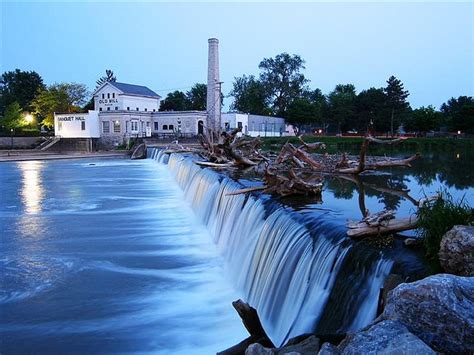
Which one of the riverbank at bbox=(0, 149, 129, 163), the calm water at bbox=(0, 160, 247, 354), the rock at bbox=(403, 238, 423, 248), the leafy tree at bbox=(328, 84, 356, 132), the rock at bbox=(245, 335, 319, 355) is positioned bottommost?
the riverbank at bbox=(0, 149, 129, 163)

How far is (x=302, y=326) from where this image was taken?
579 centimetres

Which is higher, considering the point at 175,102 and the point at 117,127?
the point at 175,102

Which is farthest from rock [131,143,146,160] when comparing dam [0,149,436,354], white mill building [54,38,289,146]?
dam [0,149,436,354]

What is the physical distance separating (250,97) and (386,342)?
86.7 meters

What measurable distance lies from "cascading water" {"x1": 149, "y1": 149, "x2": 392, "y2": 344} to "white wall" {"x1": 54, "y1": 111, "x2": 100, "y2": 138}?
52.8 m

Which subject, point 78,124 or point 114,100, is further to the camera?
point 114,100

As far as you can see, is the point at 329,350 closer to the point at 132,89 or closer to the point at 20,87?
the point at 132,89

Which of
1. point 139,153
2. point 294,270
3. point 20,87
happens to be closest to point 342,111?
point 139,153

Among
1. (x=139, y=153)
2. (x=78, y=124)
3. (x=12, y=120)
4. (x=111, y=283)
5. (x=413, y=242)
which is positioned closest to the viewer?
(x=413, y=242)

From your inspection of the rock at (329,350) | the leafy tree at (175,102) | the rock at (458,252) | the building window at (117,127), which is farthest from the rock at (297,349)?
the leafy tree at (175,102)

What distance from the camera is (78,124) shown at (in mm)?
61188

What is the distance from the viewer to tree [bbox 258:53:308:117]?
90.4 meters

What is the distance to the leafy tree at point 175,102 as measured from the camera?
305ft

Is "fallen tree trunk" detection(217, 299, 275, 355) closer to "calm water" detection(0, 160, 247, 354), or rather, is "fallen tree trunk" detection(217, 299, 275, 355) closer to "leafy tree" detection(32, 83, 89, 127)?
"calm water" detection(0, 160, 247, 354)
